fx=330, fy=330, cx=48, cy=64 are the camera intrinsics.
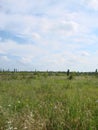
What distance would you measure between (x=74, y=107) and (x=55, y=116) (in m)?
0.71

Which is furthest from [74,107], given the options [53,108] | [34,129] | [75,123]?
[34,129]

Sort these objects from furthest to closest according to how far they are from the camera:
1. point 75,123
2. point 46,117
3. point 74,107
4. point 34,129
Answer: point 74,107, point 46,117, point 75,123, point 34,129

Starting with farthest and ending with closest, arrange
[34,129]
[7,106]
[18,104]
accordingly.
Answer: [18,104] → [7,106] → [34,129]

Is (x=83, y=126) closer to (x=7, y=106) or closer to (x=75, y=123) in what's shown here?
(x=75, y=123)

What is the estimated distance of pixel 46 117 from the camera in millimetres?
6316

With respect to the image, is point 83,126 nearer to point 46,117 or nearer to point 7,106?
point 46,117

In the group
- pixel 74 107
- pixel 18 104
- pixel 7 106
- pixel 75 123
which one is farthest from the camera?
pixel 18 104

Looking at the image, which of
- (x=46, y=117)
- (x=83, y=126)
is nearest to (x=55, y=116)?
(x=46, y=117)

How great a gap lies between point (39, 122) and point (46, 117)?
50 centimetres

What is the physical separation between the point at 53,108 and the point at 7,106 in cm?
140

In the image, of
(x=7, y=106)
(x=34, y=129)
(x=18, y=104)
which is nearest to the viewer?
(x=34, y=129)

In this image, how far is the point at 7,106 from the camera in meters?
7.61

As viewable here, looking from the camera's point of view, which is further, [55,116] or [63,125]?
[55,116]

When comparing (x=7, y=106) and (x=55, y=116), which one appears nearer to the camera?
(x=55, y=116)
